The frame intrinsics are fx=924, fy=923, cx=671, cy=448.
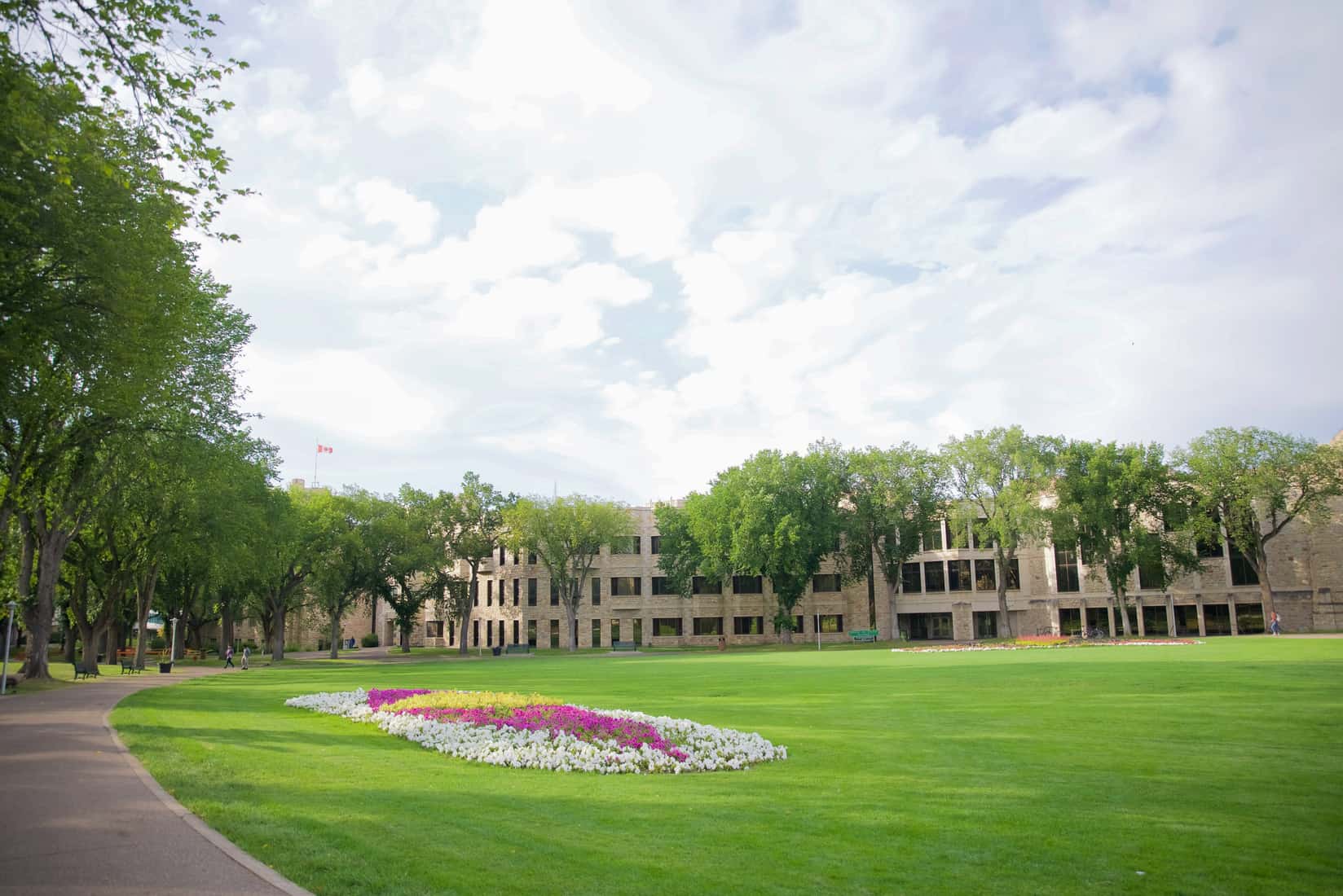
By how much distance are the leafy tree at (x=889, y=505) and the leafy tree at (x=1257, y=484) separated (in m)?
19.5

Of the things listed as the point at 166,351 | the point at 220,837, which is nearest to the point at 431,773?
the point at 220,837

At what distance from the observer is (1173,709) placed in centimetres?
1833

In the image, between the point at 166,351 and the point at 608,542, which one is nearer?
the point at 166,351

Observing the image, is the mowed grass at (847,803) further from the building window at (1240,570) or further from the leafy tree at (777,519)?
the building window at (1240,570)

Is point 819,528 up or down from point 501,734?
up

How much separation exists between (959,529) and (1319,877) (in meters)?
74.8

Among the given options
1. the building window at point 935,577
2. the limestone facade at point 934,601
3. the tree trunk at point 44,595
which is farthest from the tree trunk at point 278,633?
the building window at point 935,577

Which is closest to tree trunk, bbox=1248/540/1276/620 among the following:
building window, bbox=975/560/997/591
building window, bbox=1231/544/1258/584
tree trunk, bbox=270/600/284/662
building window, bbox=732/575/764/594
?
building window, bbox=1231/544/1258/584

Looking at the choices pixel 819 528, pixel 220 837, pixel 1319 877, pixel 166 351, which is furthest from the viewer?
pixel 819 528

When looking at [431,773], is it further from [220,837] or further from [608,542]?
[608,542]

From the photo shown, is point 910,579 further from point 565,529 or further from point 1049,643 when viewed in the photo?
point 565,529

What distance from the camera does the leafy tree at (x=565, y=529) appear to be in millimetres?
77250

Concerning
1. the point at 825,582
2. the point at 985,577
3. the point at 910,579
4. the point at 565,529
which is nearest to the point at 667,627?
the point at 825,582

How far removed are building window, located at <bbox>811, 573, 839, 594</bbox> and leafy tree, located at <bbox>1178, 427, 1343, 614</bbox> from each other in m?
32.2
